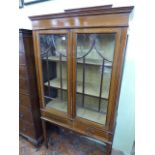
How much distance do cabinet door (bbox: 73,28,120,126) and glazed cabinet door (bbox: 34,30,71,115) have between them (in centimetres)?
10

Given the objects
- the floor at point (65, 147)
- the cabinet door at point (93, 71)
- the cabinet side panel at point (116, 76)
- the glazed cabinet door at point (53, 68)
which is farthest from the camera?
the floor at point (65, 147)

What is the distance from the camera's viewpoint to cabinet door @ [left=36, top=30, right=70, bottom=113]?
1.13 m

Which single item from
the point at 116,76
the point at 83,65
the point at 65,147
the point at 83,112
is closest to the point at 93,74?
the point at 83,65

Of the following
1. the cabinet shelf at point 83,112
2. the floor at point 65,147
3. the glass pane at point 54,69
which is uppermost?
the glass pane at point 54,69

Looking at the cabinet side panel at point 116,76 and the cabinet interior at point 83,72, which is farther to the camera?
the cabinet interior at point 83,72

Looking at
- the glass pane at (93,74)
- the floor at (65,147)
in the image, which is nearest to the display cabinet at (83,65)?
the glass pane at (93,74)

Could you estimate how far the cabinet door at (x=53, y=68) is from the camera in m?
1.13

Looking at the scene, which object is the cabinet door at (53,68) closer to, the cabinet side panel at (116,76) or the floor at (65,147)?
the cabinet side panel at (116,76)

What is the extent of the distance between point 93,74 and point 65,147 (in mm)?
1153

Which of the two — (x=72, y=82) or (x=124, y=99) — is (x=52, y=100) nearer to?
(x=72, y=82)

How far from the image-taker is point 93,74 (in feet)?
3.87

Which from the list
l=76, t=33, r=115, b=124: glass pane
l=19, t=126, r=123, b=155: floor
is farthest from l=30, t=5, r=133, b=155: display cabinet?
l=19, t=126, r=123, b=155: floor

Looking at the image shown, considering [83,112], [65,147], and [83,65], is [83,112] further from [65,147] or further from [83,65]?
[65,147]
